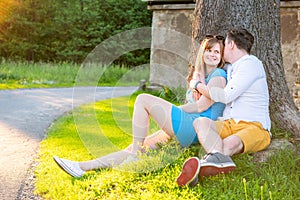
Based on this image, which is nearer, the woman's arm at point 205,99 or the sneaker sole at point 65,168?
the woman's arm at point 205,99

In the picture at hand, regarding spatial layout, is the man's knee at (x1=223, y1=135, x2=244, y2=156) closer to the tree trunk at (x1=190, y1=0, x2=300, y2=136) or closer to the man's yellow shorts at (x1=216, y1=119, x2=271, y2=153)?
the man's yellow shorts at (x1=216, y1=119, x2=271, y2=153)

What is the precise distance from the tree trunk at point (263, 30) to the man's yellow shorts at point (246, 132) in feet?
2.61

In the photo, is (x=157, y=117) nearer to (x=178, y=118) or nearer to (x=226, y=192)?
(x=178, y=118)

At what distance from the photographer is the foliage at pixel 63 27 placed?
27750 mm

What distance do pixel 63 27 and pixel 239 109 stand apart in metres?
26.0

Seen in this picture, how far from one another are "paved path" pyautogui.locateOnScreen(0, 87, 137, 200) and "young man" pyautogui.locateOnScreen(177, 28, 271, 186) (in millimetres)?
1858

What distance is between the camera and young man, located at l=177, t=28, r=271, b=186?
4023 millimetres

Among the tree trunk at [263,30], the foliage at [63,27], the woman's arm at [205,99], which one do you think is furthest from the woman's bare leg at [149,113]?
the foliage at [63,27]

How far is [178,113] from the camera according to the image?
4246 millimetres

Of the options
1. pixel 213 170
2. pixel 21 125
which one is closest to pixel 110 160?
pixel 213 170

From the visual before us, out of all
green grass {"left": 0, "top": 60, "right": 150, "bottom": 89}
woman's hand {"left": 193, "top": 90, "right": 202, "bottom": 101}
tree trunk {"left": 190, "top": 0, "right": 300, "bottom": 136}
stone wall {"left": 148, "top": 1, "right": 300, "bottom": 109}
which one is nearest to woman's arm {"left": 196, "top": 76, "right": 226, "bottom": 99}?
woman's hand {"left": 193, "top": 90, "right": 202, "bottom": 101}

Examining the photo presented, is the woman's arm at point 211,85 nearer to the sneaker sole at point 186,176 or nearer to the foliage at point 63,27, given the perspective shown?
the sneaker sole at point 186,176

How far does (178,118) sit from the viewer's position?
4238 millimetres

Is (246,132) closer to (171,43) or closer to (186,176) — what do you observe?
(186,176)
